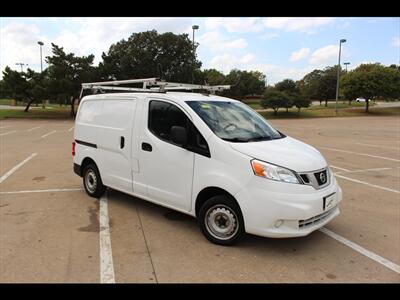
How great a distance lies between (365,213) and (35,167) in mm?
7799

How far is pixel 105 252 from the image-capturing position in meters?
4.11

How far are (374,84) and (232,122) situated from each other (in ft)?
149

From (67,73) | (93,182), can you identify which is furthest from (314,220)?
(67,73)

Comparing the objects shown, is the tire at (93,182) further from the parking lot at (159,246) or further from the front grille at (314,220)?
the front grille at (314,220)

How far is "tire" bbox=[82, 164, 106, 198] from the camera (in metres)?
6.16

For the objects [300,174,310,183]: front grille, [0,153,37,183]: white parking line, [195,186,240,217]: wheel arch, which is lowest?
[0,153,37,183]: white parking line

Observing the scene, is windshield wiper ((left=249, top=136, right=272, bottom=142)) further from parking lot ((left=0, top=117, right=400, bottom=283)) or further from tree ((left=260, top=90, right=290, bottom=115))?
tree ((left=260, top=90, right=290, bottom=115))

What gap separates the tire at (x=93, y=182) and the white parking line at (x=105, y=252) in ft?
1.91

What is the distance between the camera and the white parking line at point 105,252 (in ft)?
11.7

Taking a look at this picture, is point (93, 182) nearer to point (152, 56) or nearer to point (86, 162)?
point (86, 162)

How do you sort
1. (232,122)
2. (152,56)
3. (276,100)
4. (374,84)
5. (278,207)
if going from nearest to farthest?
(278,207) < (232,122) < (276,100) < (152,56) < (374,84)

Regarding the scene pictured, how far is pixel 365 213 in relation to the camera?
565 centimetres

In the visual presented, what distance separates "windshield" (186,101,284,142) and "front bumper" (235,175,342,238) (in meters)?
0.78

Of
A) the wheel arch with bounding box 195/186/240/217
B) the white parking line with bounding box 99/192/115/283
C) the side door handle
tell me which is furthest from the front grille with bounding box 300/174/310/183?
the white parking line with bounding box 99/192/115/283
